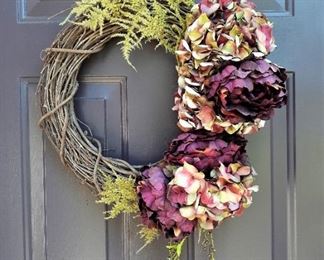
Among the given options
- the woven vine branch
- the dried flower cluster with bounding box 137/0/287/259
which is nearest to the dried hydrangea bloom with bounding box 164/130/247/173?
the dried flower cluster with bounding box 137/0/287/259

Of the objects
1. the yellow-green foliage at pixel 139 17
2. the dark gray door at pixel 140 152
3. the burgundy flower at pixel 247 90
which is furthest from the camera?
the dark gray door at pixel 140 152

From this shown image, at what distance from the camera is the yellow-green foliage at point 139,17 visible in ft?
3.43

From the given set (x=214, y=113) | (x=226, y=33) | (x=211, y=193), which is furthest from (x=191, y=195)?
(x=226, y=33)

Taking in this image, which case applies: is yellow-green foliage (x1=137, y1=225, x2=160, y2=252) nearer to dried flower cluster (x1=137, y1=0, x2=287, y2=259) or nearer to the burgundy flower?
dried flower cluster (x1=137, y1=0, x2=287, y2=259)

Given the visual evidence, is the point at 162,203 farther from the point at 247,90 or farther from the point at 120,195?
the point at 247,90

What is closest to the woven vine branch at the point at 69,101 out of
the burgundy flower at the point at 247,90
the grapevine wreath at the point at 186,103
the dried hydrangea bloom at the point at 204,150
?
the grapevine wreath at the point at 186,103

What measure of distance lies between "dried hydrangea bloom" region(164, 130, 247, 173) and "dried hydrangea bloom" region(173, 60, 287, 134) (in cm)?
2

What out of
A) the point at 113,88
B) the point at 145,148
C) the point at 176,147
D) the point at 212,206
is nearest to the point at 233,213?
the point at 212,206

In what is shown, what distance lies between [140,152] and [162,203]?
21 centimetres

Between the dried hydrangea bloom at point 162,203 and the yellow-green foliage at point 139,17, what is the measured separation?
23 cm

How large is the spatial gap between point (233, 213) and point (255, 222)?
0.20 m

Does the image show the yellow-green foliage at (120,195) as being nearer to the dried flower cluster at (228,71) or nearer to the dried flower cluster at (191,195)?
the dried flower cluster at (191,195)

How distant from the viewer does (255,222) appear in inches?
46.8

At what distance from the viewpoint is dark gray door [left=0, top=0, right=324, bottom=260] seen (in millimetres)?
1180
